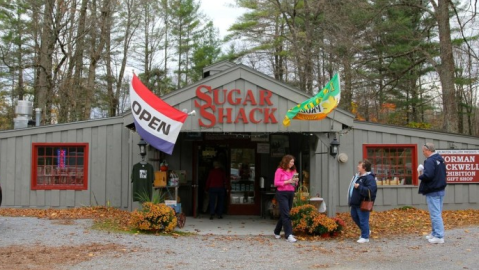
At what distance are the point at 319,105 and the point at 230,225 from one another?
149 inches

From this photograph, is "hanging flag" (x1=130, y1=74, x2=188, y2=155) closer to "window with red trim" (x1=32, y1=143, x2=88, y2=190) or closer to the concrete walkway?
the concrete walkway

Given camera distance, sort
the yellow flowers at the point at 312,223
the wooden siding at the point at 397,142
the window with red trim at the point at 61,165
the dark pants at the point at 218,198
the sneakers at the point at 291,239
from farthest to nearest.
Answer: the wooden siding at the point at 397,142 → the window with red trim at the point at 61,165 → the dark pants at the point at 218,198 → the yellow flowers at the point at 312,223 → the sneakers at the point at 291,239

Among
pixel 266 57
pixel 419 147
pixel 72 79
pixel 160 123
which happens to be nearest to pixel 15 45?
pixel 72 79

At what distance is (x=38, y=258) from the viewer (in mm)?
6992

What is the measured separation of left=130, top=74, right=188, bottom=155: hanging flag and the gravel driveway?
1.89m

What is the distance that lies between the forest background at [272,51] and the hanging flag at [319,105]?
27.7 ft

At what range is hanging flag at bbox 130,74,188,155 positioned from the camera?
9414 millimetres

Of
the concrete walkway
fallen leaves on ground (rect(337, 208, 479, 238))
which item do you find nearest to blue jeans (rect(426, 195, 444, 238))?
fallen leaves on ground (rect(337, 208, 479, 238))

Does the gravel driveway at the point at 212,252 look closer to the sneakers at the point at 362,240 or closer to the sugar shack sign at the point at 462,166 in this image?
the sneakers at the point at 362,240

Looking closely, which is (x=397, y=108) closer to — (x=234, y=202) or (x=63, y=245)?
(x=234, y=202)

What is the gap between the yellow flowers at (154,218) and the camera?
9.30 meters

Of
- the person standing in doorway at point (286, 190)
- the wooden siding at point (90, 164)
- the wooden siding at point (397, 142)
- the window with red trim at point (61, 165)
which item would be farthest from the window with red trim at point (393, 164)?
the window with red trim at point (61, 165)

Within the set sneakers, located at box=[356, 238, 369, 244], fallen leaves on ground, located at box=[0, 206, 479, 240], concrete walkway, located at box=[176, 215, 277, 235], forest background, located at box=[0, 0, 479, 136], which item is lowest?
concrete walkway, located at box=[176, 215, 277, 235]

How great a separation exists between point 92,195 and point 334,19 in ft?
45.1
